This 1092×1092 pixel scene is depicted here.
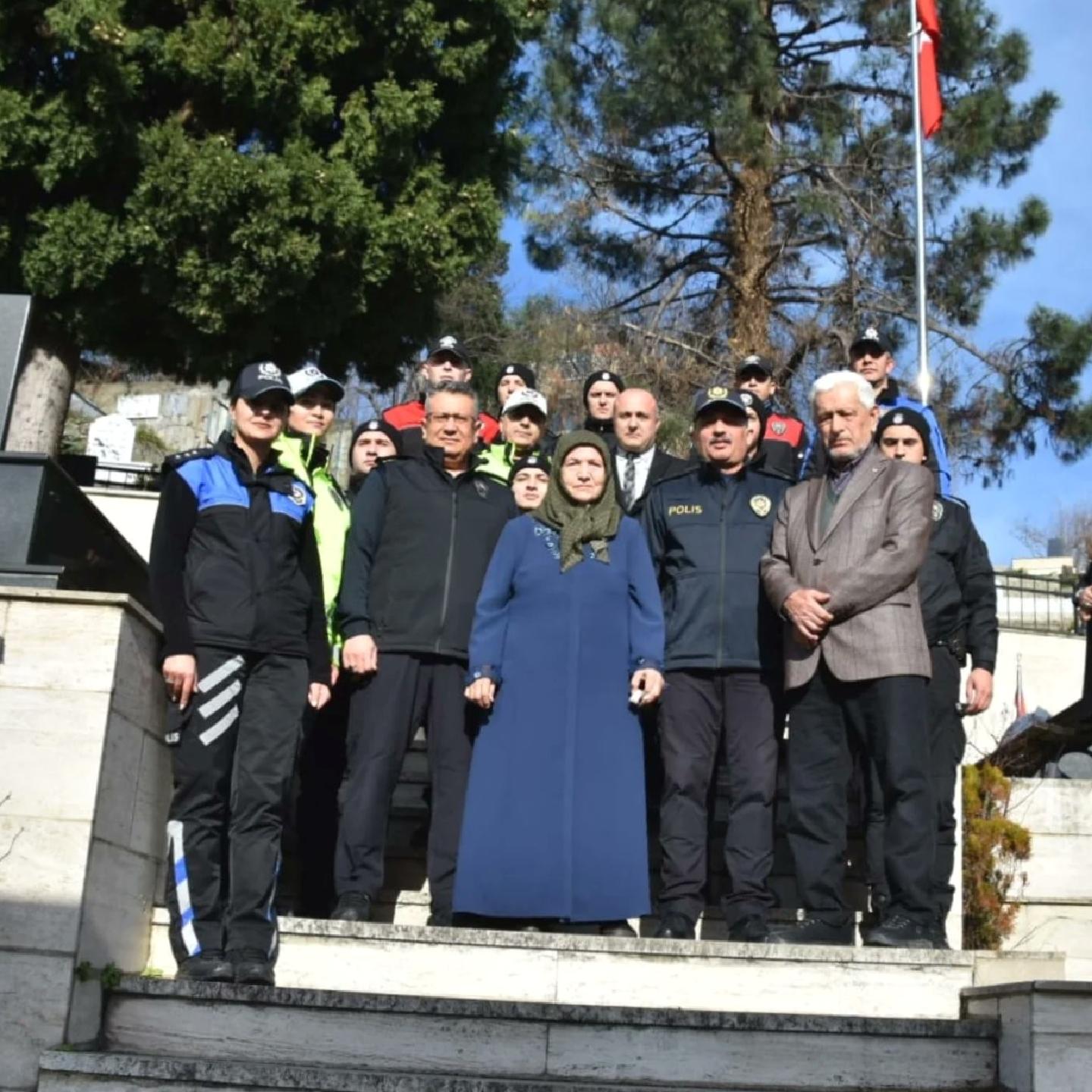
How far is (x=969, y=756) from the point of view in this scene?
13531 mm

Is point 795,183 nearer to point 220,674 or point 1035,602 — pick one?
point 1035,602

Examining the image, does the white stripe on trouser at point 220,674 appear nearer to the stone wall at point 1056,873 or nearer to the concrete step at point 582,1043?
the concrete step at point 582,1043

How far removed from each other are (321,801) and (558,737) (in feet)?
3.03

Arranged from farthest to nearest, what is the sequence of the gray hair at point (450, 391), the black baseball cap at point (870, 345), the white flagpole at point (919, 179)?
1. the white flagpole at point (919, 179)
2. the black baseball cap at point (870, 345)
3. the gray hair at point (450, 391)

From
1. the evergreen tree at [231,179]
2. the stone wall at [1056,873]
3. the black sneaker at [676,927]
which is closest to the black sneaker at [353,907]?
the black sneaker at [676,927]

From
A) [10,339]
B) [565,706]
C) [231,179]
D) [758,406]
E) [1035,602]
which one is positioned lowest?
[565,706]

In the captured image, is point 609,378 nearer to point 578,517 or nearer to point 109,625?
point 578,517

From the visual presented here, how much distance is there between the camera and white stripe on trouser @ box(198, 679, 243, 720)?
4.73 meters

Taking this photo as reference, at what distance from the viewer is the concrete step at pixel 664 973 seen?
467 centimetres

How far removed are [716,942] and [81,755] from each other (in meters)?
1.91

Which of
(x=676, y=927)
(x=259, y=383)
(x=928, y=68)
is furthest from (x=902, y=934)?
(x=928, y=68)

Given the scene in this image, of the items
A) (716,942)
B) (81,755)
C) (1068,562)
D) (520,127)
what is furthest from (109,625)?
(1068,562)

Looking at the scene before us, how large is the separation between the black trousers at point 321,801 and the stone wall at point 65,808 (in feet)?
2.95

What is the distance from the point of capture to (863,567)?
16.9 ft
